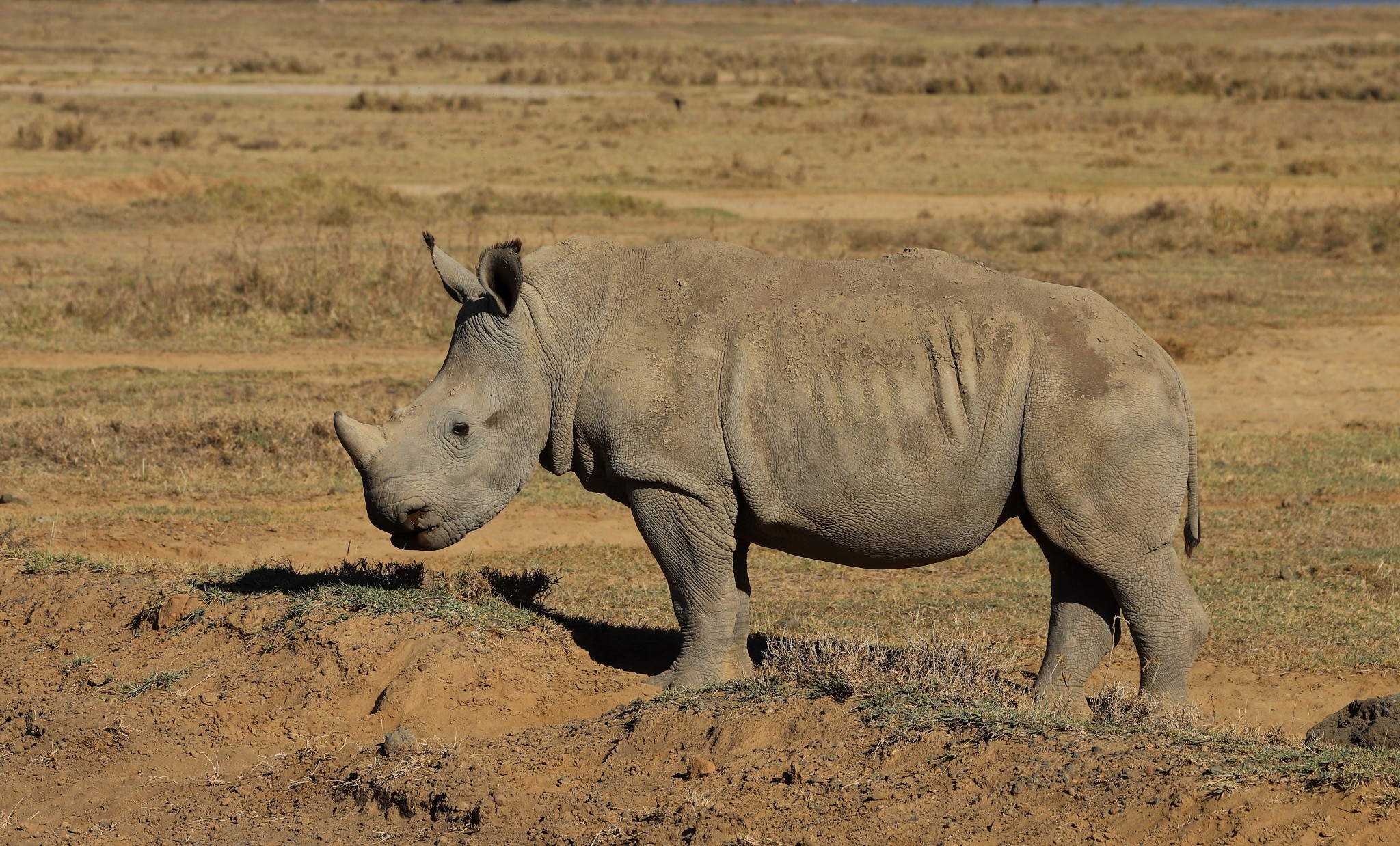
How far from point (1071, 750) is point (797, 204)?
870 inches

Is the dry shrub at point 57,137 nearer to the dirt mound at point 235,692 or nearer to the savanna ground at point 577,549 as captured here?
the savanna ground at point 577,549

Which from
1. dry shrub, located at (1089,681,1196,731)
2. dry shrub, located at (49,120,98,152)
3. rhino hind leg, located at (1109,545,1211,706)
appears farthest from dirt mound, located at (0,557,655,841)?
dry shrub, located at (49,120,98,152)

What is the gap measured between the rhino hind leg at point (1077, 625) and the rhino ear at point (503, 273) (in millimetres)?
2559

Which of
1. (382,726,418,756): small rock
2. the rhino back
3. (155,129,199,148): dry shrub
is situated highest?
the rhino back

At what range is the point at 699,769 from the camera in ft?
19.0

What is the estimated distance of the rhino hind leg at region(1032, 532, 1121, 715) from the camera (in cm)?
681

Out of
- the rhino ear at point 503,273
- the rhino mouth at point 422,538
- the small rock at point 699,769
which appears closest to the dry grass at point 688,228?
the small rock at point 699,769

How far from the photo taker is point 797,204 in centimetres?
2711

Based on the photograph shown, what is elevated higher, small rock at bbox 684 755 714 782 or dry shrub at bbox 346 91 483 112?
small rock at bbox 684 755 714 782

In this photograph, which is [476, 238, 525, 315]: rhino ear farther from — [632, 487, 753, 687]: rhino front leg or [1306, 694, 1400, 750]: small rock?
[1306, 694, 1400, 750]: small rock

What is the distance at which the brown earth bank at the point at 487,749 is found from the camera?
5.30m

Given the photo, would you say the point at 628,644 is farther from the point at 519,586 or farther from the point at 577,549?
the point at 577,549

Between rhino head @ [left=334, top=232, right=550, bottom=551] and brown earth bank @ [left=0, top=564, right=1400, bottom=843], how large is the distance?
2.10 ft

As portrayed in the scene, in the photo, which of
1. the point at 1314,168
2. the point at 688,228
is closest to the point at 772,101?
the point at 1314,168
